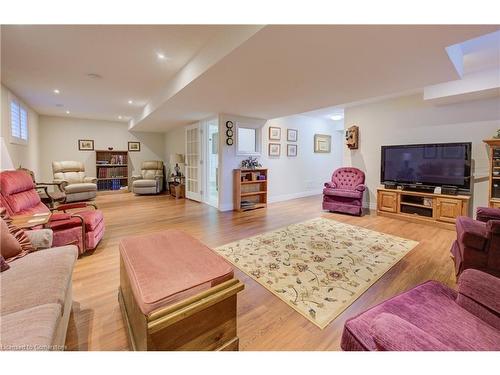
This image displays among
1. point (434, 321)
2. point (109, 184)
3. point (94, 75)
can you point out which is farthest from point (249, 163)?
point (109, 184)

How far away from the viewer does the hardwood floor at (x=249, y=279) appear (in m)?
1.40

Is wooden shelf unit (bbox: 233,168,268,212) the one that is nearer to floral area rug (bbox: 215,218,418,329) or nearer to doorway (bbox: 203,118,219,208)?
doorway (bbox: 203,118,219,208)

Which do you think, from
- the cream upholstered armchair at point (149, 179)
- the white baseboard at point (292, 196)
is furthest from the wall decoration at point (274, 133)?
the cream upholstered armchair at point (149, 179)

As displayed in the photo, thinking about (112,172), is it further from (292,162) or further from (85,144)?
(292,162)

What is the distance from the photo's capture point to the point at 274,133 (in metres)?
5.82

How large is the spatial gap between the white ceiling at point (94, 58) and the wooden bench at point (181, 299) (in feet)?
6.65

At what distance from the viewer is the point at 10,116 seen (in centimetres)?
402

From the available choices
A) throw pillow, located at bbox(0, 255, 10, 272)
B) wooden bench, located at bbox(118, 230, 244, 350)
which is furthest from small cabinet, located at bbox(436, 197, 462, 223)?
throw pillow, located at bbox(0, 255, 10, 272)

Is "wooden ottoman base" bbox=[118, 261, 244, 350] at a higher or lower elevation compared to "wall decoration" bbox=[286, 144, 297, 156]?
lower

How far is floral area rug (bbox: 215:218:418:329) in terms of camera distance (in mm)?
1795

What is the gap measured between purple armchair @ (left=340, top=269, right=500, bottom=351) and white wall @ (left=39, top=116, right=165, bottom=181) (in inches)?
330

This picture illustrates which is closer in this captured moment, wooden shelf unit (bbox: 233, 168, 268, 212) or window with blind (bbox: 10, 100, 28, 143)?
window with blind (bbox: 10, 100, 28, 143)
